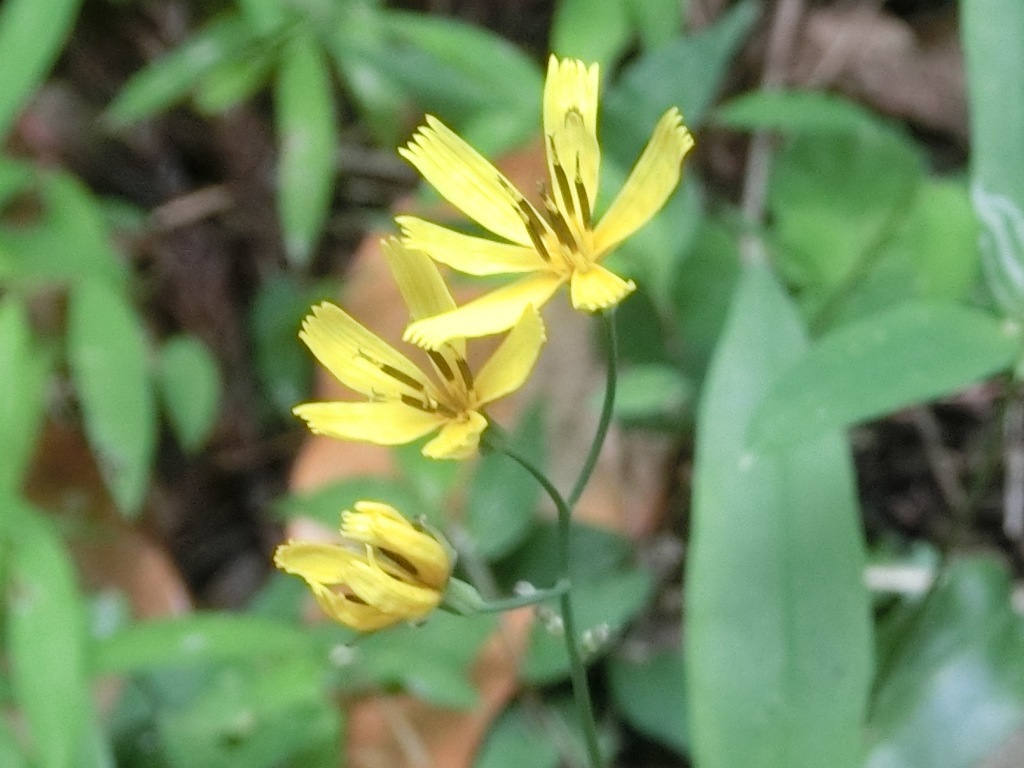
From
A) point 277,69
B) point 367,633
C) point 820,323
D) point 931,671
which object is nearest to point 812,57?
point 820,323

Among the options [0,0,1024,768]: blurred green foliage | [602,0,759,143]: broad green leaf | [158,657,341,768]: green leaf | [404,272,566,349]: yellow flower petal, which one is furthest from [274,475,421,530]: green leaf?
[404,272,566,349]: yellow flower petal

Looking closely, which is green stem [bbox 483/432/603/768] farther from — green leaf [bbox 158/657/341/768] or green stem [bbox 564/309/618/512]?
green leaf [bbox 158/657/341/768]

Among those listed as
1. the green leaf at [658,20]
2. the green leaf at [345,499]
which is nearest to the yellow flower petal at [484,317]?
the green leaf at [345,499]

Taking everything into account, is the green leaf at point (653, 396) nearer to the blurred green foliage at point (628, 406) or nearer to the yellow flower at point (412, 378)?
the blurred green foliage at point (628, 406)

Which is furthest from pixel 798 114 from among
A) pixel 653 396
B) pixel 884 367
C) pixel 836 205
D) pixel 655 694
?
pixel 655 694

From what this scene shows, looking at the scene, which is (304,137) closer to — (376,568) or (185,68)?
(185,68)

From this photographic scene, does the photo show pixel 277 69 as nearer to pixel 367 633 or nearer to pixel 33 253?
pixel 33 253

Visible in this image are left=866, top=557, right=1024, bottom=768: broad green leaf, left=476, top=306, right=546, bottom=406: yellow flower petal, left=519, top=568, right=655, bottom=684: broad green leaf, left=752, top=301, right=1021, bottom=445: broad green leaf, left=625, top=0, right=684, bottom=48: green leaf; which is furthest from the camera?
left=625, top=0, right=684, bottom=48: green leaf

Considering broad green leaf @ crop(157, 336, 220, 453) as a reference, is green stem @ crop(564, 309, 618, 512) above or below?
above
